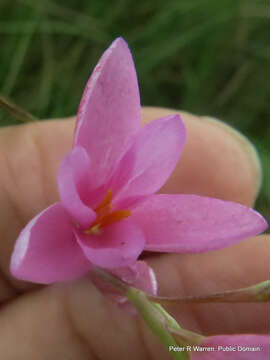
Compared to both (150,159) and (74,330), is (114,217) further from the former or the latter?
(74,330)

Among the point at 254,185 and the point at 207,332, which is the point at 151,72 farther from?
the point at 207,332

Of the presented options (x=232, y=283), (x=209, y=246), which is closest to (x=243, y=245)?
(x=232, y=283)

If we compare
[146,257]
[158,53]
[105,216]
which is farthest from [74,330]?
[158,53]

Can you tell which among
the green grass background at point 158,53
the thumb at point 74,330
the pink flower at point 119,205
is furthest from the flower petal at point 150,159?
the green grass background at point 158,53

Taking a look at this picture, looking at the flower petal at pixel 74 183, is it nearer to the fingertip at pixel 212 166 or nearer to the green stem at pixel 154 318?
the green stem at pixel 154 318

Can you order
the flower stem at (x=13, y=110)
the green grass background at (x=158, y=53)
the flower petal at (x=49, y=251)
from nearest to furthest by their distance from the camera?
the flower petal at (x=49, y=251), the flower stem at (x=13, y=110), the green grass background at (x=158, y=53)

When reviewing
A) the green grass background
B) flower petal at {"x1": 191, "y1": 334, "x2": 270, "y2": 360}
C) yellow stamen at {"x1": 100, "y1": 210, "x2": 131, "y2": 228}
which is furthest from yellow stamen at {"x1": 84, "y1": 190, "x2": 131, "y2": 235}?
the green grass background
